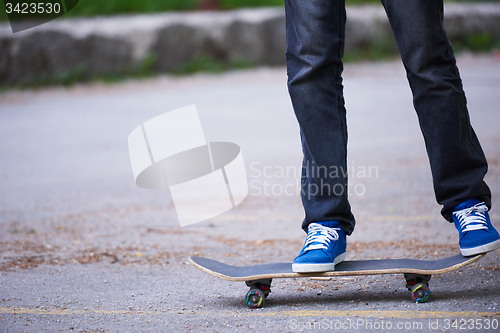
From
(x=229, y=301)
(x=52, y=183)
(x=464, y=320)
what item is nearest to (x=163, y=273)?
(x=229, y=301)

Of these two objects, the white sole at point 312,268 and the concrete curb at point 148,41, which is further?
the concrete curb at point 148,41

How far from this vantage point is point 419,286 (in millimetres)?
1657

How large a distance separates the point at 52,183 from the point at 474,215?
11.0 ft

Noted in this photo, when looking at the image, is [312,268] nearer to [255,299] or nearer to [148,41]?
[255,299]

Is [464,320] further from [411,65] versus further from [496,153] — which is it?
[496,153]

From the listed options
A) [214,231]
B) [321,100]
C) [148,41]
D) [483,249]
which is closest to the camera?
[483,249]

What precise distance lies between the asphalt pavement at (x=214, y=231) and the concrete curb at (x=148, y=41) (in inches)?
69.4

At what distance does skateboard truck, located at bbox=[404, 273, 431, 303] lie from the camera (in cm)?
166

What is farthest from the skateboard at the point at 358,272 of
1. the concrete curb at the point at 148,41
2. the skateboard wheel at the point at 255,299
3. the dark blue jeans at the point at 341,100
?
the concrete curb at the point at 148,41

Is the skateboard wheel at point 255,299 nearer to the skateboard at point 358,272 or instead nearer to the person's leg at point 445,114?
the skateboard at point 358,272

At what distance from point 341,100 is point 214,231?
131 centimetres

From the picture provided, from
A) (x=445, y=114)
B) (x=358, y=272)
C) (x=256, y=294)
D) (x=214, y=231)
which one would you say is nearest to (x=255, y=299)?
(x=256, y=294)

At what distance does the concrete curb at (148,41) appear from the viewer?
336 inches

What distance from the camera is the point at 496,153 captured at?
14.3 ft
